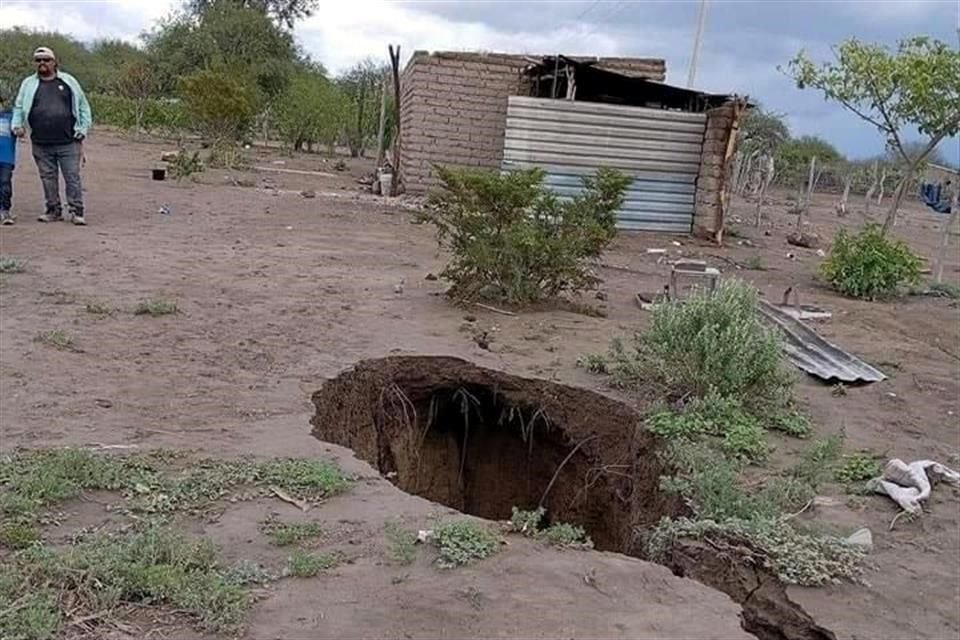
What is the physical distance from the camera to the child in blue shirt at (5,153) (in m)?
10.3

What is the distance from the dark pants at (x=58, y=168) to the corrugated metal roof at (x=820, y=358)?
7.54 metres

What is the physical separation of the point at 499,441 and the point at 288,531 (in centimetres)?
343

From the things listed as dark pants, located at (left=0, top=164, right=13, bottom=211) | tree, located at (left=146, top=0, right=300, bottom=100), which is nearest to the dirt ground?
dark pants, located at (left=0, top=164, right=13, bottom=211)

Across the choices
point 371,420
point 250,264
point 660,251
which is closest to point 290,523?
point 371,420

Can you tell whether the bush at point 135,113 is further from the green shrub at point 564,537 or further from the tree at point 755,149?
the green shrub at point 564,537

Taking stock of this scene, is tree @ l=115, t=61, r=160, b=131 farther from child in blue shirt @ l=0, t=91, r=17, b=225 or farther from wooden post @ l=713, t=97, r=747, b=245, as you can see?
wooden post @ l=713, t=97, r=747, b=245

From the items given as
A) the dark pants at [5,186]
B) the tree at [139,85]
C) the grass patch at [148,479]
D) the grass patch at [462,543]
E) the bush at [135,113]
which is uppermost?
the tree at [139,85]

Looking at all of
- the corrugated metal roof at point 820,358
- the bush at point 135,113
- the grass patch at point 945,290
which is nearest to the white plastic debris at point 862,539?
the corrugated metal roof at point 820,358

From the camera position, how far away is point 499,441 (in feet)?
22.5

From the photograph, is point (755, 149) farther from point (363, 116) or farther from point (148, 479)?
point (148, 479)

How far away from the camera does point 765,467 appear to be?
4.84 meters

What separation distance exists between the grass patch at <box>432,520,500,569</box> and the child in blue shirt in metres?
8.68

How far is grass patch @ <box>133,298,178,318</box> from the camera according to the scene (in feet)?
22.6

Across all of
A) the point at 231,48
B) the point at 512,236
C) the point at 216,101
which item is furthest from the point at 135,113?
the point at 512,236
